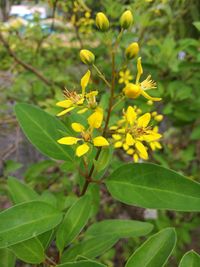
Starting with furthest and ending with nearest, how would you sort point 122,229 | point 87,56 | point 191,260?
point 122,229 < point 87,56 < point 191,260

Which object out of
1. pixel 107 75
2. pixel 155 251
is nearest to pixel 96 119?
pixel 155 251

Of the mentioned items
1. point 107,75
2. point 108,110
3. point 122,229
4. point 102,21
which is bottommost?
point 107,75

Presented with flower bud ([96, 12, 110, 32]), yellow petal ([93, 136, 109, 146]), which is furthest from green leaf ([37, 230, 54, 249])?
flower bud ([96, 12, 110, 32])

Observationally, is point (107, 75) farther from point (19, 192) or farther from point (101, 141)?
point (101, 141)

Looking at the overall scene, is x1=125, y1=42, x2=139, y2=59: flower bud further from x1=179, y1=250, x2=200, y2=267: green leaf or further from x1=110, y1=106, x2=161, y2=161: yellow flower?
x1=179, y1=250, x2=200, y2=267: green leaf

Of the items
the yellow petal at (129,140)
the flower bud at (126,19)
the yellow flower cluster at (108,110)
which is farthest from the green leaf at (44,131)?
the flower bud at (126,19)

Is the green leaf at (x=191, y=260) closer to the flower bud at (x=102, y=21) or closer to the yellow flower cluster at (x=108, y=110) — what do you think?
the yellow flower cluster at (x=108, y=110)
